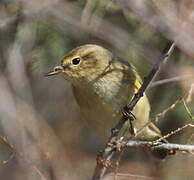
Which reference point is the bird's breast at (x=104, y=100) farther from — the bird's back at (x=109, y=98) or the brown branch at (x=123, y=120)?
the brown branch at (x=123, y=120)

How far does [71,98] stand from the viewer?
5066 mm

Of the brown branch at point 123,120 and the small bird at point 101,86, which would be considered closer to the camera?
the brown branch at point 123,120

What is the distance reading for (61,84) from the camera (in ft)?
17.3

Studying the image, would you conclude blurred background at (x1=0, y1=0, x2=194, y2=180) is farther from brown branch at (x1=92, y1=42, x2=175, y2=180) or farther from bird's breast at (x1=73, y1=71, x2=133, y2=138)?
brown branch at (x1=92, y1=42, x2=175, y2=180)

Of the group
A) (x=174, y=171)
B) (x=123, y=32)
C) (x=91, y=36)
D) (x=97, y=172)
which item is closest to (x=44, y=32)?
(x=91, y=36)

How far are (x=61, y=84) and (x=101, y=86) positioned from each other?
1562mm

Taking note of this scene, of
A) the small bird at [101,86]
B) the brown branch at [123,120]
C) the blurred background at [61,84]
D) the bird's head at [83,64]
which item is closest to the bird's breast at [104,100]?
the small bird at [101,86]

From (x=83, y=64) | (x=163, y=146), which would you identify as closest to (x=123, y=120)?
(x=163, y=146)

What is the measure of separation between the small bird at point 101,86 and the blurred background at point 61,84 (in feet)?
0.75

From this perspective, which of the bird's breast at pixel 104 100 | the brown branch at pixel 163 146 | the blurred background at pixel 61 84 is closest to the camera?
the brown branch at pixel 163 146

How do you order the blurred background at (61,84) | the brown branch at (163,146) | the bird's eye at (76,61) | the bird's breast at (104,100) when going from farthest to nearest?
the blurred background at (61,84), the bird's eye at (76,61), the bird's breast at (104,100), the brown branch at (163,146)

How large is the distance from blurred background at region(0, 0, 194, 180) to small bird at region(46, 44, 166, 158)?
9.0 inches

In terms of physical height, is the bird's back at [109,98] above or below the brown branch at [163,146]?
below

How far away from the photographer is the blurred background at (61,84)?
164 inches
